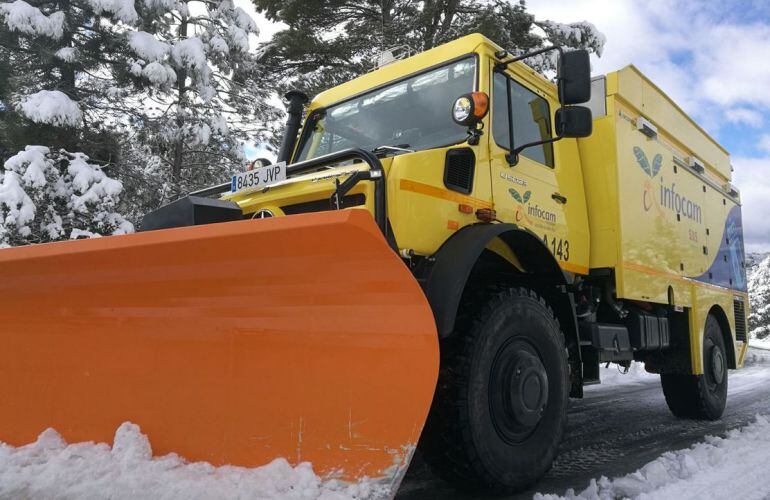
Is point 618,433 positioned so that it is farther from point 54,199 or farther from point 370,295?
point 54,199

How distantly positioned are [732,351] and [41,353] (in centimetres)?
683

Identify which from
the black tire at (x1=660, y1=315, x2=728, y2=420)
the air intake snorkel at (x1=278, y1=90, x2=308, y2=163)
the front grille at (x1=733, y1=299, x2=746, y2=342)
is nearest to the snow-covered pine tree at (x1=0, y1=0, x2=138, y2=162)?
the air intake snorkel at (x1=278, y1=90, x2=308, y2=163)

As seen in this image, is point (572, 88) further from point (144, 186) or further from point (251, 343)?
point (144, 186)

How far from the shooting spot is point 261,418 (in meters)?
2.46

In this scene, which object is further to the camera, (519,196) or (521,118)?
(521,118)

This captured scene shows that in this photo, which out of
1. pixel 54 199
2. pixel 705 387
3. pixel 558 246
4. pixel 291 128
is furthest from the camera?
pixel 54 199

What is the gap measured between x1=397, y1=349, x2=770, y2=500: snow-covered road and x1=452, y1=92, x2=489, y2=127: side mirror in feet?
6.49

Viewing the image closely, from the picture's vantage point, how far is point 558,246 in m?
4.02

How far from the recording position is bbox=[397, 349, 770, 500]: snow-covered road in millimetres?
3320

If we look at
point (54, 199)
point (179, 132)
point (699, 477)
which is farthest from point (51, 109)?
point (699, 477)

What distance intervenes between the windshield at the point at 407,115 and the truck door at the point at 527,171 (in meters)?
0.25

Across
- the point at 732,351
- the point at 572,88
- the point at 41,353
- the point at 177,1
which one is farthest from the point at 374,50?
the point at 41,353

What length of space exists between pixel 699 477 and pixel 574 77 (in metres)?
2.40

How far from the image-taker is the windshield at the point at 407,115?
3.54 meters
